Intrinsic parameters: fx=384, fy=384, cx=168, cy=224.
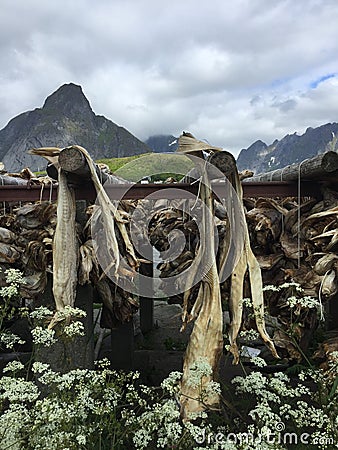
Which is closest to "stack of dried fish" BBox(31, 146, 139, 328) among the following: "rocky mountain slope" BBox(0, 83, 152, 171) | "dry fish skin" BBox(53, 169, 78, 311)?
"dry fish skin" BBox(53, 169, 78, 311)

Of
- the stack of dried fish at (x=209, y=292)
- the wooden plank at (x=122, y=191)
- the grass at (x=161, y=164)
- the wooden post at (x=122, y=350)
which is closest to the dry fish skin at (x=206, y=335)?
the stack of dried fish at (x=209, y=292)

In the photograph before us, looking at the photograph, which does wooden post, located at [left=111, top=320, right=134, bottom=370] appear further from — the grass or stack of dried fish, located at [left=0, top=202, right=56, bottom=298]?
the grass

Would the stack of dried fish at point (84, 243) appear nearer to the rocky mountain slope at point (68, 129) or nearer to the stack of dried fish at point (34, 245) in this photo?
the stack of dried fish at point (34, 245)

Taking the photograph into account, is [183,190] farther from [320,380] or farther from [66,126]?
[66,126]

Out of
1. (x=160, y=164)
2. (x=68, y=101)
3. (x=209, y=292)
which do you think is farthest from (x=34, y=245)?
(x=68, y=101)

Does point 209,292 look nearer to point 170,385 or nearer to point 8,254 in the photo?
point 170,385

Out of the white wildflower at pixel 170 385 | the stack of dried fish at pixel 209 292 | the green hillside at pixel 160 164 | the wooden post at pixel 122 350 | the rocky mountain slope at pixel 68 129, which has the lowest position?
the wooden post at pixel 122 350

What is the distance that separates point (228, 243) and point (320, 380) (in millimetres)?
644

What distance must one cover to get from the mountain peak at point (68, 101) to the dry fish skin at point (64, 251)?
233 ft

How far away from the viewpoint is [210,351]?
59.3 inches

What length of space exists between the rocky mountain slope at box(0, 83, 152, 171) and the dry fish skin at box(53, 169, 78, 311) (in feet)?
168

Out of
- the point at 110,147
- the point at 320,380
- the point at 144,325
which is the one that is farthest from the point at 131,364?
the point at 110,147

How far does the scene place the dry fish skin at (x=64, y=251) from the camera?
5.40 ft

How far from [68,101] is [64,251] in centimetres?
7684
